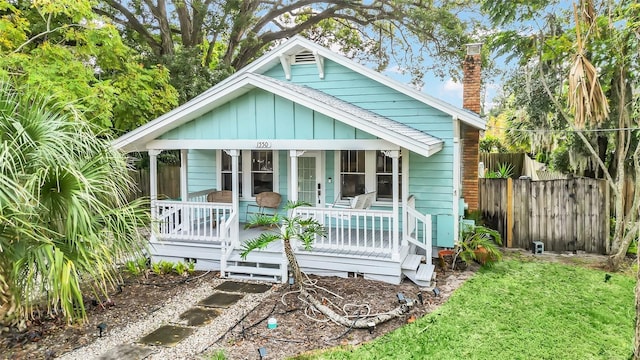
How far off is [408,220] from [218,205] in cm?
392

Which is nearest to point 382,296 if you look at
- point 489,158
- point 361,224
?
point 361,224

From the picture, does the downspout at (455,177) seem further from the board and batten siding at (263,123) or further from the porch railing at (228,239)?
the porch railing at (228,239)

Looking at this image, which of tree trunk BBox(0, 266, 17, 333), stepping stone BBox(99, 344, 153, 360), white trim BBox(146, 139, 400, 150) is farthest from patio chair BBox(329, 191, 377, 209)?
tree trunk BBox(0, 266, 17, 333)

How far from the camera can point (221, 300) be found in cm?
724

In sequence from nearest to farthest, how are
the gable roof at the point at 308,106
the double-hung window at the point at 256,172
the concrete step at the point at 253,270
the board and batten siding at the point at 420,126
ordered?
the gable roof at the point at 308,106
the concrete step at the point at 253,270
the board and batten siding at the point at 420,126
the double-hung window at the point at 256,172

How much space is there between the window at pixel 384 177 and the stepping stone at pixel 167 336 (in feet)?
17.4

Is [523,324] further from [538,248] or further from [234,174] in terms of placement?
[234,174]

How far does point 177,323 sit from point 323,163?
16.4 ft

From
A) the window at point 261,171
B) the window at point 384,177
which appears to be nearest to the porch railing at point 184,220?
the window at point 261,171

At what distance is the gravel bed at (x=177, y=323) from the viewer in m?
5.36

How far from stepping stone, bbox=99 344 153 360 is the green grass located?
1974mm

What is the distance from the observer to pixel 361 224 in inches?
391

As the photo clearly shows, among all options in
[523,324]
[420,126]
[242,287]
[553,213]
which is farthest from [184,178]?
[553,213]

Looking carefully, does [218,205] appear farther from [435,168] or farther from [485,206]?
[485,206]
